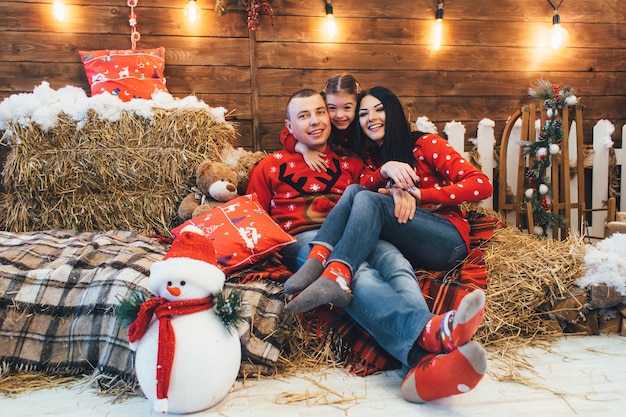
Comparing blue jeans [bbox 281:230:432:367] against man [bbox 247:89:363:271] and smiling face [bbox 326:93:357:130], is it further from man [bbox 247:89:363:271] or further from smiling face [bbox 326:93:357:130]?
smiling face [bbox 326:93:357:130]

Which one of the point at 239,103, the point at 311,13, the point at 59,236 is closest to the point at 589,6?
the point at 311,13

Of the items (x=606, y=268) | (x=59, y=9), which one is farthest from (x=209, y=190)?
(x=606, y=268)

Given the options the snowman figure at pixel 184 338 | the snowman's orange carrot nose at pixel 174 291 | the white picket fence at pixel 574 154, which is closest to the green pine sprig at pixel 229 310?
the snowman figure at pixel 184 338

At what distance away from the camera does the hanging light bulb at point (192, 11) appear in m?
2.91

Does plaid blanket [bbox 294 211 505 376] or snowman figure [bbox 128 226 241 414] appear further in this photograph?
plaid blanket [bbox 294 211 505 376]

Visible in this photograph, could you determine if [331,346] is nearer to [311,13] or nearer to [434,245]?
[434,245]

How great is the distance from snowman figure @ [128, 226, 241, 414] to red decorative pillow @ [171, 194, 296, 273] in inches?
19.5

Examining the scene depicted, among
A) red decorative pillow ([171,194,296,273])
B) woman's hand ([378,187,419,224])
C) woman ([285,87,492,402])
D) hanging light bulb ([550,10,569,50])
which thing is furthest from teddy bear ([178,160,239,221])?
hanging light bulb ([550,10,569,50])

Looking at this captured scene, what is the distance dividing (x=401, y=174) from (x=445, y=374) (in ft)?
2.82

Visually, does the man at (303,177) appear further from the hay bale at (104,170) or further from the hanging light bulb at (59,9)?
the hanging light bulb at (59,9)

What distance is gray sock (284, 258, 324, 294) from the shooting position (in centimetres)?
164

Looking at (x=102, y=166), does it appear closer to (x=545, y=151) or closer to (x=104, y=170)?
(x=104, y=170)

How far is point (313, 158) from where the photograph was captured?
7.68ft

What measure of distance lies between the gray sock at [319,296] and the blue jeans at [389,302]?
0.07 metres
